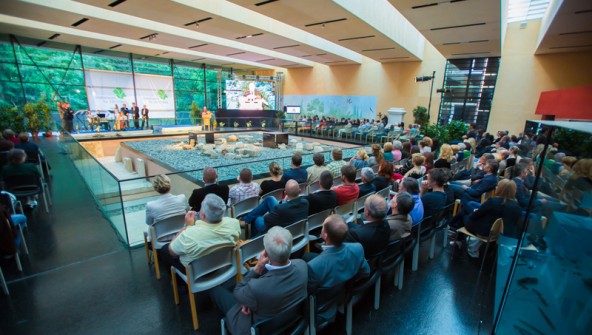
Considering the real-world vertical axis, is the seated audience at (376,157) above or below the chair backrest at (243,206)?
above

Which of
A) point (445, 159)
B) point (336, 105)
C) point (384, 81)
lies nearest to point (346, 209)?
point (445, 159)

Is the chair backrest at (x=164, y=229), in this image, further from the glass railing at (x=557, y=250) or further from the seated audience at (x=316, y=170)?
the glass railing at (x=557, y=250)

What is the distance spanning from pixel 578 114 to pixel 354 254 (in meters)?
9.05

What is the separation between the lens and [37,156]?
581 cm

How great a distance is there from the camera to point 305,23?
848 cm

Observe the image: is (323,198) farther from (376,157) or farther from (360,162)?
(376,157)

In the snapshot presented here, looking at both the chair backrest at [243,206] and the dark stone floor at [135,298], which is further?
the chair backrest at [243,206]

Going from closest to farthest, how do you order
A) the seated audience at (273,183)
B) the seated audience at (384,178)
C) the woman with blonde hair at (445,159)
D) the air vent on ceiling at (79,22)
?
the seated audience at (273,183) < the seated audience at (384,178) < the woman with blonde hair at (445,159) < the air vent on ceiling at (79,22)

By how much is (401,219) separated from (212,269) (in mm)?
1709

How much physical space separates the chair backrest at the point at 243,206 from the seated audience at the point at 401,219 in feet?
5.72

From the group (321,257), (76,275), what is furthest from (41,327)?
(321,257)

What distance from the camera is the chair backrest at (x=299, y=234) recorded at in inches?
102

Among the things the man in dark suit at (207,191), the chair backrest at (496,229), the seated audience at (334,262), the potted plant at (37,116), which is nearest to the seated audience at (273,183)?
the man in dark suit at (207,191)

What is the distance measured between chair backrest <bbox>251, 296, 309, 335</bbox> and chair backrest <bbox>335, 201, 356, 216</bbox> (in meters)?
1.53
